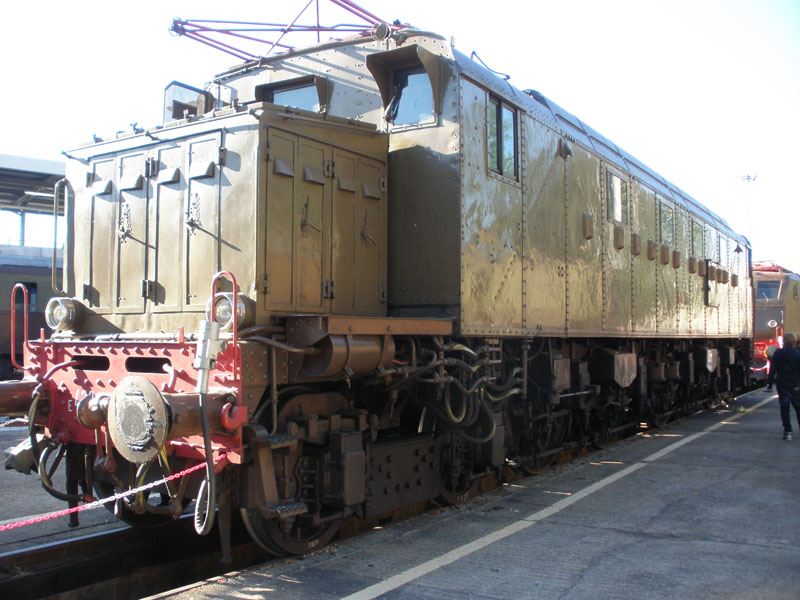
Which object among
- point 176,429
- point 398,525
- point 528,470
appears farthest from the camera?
point 528,470

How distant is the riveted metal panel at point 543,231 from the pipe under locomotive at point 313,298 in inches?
1.4

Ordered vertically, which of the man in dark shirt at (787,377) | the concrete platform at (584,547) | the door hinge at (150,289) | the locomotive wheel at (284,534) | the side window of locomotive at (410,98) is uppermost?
the side window of locomotive at (410,98)

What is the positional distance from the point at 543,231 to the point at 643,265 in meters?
3.95

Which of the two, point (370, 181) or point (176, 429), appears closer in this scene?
point (176, 429)

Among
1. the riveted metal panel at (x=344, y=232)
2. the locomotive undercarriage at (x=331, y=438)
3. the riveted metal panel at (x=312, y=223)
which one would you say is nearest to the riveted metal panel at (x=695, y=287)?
the locomotive undercarriage at (x=331, y=438)

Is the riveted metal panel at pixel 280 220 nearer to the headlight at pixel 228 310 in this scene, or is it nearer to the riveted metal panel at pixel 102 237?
the headlight at pixel 228 310

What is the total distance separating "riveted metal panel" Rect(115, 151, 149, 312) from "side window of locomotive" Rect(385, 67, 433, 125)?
2.31 meters

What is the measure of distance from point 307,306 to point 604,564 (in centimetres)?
287

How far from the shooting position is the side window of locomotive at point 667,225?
12289 millimetres

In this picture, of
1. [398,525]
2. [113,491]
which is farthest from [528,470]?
[113,491]

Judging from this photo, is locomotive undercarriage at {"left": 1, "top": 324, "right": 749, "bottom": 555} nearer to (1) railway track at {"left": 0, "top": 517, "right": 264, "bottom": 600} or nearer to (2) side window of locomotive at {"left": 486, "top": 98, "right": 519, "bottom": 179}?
(1) railway track at {"left": 0, "top": 517, "right": 264, "bottom": 600}

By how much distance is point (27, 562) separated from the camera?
17.2ft

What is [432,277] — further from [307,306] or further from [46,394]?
[46,394]

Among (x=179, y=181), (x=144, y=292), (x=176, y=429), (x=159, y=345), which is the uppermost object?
(x=179, y=181)
